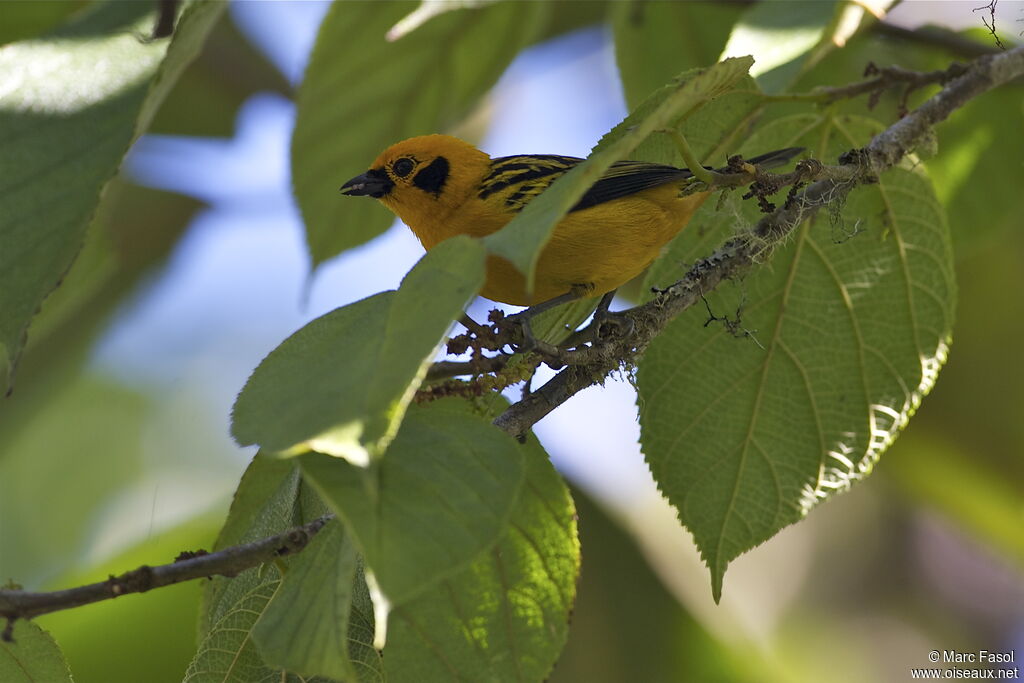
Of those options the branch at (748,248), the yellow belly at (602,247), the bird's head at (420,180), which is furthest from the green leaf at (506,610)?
the bird's head at (420,180)

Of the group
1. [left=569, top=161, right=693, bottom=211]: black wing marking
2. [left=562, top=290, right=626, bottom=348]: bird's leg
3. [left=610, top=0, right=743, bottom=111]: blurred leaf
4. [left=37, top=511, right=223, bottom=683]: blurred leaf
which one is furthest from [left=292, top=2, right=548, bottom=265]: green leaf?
[left=562, top=290, right=626, bottom=348]: bird's leg

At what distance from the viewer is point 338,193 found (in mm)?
3598

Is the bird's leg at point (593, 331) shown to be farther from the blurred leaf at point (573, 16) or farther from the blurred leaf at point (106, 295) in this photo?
the blurred leaf at point (573, 16)

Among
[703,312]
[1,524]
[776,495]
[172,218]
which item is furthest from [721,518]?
[1,524]

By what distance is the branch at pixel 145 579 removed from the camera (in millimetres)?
1589

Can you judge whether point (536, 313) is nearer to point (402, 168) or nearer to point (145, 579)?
point (145, 579)

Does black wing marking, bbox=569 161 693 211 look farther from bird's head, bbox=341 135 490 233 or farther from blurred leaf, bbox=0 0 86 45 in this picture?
blurred leaf, bbox=0 0 86 45

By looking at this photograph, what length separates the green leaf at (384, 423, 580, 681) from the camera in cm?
187

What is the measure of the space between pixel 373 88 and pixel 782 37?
1593mm

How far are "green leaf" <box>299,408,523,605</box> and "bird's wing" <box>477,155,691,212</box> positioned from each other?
4.77 ft

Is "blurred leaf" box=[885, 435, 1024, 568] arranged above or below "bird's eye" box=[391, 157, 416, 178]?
below

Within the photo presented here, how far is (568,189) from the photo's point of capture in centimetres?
142

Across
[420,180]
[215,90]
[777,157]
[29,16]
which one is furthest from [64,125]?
[215,90]

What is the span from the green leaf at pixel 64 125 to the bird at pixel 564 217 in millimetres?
873
